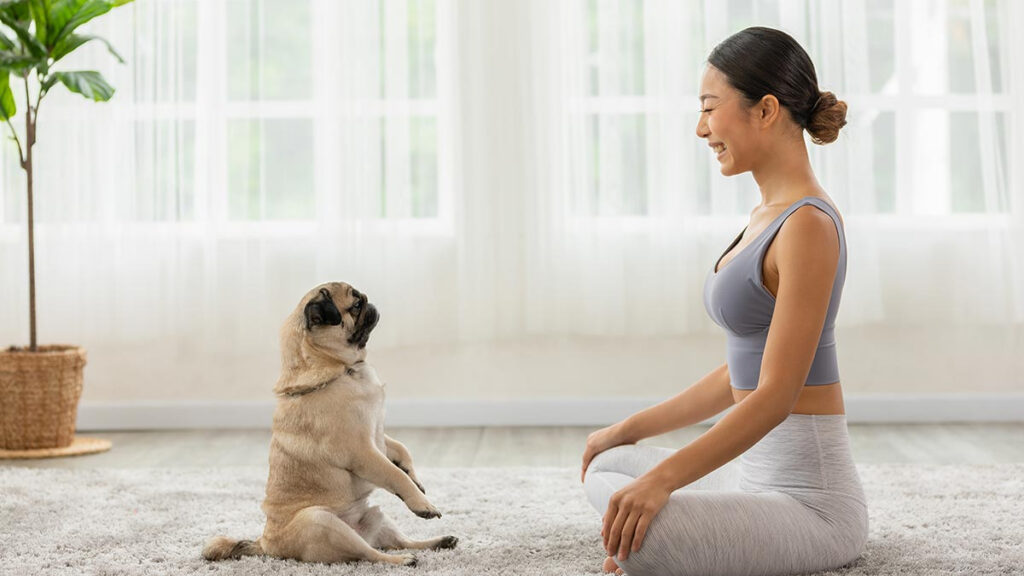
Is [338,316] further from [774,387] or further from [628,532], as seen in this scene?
[774,387]

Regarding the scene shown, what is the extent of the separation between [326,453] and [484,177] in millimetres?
2282

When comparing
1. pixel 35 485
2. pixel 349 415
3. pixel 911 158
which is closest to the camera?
pixel 349 415

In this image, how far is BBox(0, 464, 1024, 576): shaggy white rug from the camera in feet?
6.72

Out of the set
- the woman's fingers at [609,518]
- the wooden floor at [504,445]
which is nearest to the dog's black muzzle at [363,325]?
the woman's fingers at [609,518]

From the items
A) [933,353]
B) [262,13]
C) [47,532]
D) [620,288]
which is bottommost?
[47,532]

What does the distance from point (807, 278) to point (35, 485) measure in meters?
2.23

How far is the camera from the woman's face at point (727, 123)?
1.83 metres

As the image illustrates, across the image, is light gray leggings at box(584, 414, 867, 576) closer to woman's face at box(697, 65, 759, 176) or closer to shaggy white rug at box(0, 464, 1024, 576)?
shaggy white rug at box(0, 464, 1024, 576)

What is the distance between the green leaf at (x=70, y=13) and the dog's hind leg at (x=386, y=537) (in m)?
2.23

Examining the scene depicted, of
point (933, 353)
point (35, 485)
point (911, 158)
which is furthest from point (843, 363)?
point (35, 485)

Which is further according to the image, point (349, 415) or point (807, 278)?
point (349, 415)

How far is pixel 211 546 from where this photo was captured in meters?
2.10

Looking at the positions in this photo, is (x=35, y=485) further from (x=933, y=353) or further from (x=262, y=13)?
(x=933, y=353)

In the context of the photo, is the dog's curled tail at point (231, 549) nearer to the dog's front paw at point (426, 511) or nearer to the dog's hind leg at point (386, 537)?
the dog's hind leg at point (386, 537)
